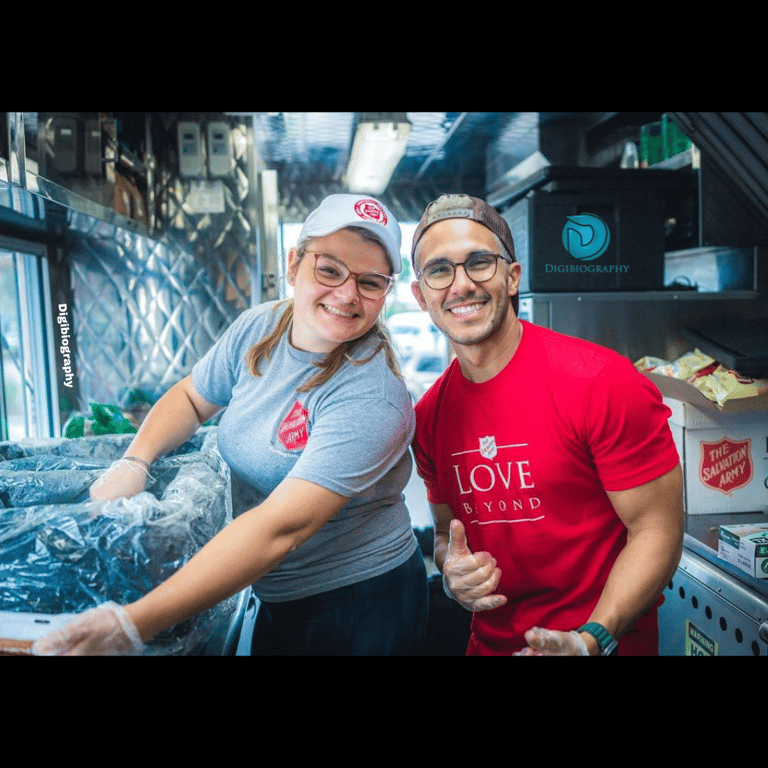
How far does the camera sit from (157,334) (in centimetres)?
268

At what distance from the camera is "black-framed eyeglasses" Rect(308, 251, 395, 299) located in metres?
0.97

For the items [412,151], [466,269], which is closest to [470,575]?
[466,269]

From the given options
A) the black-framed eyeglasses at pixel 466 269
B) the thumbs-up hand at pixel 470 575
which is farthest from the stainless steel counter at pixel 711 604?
the black-framed eyeglasses at pixel 466 269

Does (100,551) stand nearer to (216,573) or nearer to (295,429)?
(216,573)

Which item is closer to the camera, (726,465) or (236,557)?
(236,557)

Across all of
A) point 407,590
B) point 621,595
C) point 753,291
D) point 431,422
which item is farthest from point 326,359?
point 753,291

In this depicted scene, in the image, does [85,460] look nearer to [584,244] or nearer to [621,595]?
[621,595]

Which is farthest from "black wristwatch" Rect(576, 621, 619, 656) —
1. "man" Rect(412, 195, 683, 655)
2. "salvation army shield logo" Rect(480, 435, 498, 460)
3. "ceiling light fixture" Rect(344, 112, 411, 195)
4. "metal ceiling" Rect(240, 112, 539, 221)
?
"metal ceiling" Rect(240, 112, 539, 221)

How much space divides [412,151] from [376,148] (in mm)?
792

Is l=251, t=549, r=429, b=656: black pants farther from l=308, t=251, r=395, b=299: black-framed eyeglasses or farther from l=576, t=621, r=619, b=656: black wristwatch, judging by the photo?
l=308, t=251, r=395, b=299: black-framed eyeglasses

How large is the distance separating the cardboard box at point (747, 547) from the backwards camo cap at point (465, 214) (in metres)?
0.92

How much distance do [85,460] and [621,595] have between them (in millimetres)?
1012

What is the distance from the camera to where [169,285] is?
271cm

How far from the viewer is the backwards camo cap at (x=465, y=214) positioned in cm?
105
